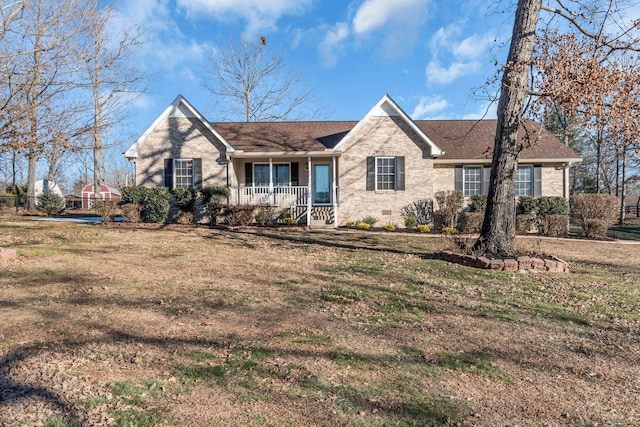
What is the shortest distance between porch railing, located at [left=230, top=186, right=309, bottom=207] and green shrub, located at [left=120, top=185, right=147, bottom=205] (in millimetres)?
3517

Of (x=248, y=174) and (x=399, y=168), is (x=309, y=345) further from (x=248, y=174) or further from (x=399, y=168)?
(x=248, y=174)

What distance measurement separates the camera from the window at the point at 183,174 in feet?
54.2

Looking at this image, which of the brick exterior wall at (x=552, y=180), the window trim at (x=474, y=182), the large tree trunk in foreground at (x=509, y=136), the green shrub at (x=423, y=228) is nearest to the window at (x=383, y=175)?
the green shrub at (x=423, y=228)

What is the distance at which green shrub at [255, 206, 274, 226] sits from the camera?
51.2 feet

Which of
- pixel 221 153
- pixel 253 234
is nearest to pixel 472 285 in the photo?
pixel 253 234

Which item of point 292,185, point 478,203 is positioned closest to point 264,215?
point 292,185

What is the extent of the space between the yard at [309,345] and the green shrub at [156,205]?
25.0 ft

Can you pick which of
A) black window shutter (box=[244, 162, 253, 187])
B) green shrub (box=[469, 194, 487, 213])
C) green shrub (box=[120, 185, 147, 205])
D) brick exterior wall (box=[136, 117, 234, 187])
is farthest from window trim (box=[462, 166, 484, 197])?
green shrub (box=[120, 185, 147, 205])

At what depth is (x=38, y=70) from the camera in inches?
306

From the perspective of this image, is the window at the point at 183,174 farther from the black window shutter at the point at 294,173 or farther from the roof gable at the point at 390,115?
the roof gable at the point at 390,115

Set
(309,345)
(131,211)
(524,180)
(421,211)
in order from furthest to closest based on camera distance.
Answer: (524,180) < (421,211) < (131,211) < (309,345)

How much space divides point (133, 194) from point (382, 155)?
1028cm

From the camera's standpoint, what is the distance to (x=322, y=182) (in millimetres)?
17969

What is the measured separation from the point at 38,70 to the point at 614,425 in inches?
401
